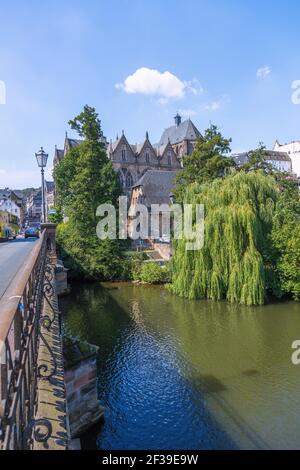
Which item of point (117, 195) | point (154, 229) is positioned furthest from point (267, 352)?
point (154, 229)

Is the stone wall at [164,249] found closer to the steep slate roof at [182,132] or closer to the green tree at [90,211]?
Result: the green tree at [90,211]

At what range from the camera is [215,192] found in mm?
23172

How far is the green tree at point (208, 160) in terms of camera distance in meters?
31.2

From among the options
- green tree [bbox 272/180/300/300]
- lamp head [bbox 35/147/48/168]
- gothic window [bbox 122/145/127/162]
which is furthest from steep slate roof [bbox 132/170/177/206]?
lamp head [bbox 35/147/48/168]

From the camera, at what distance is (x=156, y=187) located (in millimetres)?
49125

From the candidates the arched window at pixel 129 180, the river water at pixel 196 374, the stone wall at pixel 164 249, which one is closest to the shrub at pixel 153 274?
the stone wall at pixel 164 249

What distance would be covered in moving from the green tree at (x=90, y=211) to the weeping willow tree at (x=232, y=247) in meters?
9.31

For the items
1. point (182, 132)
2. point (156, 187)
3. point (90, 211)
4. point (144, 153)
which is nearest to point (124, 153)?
point (144, 153)

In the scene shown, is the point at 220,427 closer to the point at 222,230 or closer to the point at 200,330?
the point at 200,330

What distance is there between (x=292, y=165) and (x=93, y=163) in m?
77.9

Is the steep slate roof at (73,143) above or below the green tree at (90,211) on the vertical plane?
above

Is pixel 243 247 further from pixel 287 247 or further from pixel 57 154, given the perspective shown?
pixel 57 154

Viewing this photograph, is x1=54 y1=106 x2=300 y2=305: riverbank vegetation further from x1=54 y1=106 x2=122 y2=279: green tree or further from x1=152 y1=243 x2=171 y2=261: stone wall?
x1=152 y1=243 x2=171 y2=261: stone wall

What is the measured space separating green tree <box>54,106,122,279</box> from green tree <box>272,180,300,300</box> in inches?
571
